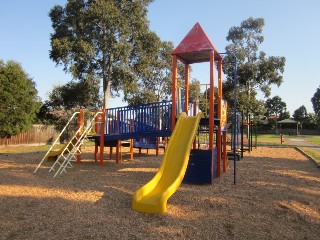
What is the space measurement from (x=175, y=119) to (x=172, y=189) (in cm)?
366

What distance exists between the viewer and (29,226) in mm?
4789

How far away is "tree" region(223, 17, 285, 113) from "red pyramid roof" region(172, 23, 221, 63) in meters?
21.9

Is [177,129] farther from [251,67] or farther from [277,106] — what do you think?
[277,106]

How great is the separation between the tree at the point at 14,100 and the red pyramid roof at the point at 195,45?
55.0 feet

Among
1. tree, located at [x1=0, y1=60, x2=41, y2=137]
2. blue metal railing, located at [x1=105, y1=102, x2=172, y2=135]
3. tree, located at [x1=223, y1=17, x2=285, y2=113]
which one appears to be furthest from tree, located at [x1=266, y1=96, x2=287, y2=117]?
blue metal railing, located at [x1=105, y1=102, x2=172, y2=135]

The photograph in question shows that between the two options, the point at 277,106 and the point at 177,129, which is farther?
the point at 277,106

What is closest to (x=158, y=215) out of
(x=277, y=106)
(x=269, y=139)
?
(x=269, y=139)

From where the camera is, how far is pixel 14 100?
22500 millimetres

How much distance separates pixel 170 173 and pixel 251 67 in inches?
1050

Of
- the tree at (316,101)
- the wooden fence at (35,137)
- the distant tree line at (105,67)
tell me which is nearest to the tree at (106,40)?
the distant tree line at (105,67)

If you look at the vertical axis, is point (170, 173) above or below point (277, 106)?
below

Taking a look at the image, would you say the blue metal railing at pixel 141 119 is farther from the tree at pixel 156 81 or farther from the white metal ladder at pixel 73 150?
the tree at pixel 156 81

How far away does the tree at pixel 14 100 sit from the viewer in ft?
72.8

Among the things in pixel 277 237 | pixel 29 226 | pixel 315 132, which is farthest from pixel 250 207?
pixel 315 132
